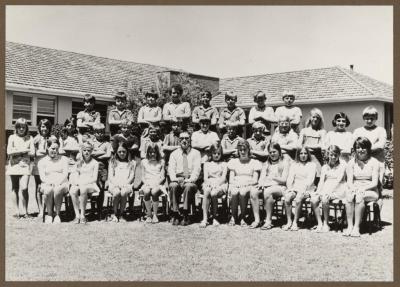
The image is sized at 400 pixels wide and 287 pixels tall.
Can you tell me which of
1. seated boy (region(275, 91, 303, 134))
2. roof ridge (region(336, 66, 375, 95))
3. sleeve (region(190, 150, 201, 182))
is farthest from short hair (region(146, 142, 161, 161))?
roof ridge (region(336, 66, 375, 95))

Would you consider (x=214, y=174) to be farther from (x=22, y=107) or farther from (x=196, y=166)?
(x=22, y=107)

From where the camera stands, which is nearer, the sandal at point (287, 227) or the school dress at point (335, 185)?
the school dress at point (335, 185)

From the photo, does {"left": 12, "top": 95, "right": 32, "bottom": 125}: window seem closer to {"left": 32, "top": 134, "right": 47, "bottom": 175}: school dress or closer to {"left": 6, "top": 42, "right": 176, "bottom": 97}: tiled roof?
{"left": 6, "top": 42, "right": 176, "bottom": 97}: tiled roof

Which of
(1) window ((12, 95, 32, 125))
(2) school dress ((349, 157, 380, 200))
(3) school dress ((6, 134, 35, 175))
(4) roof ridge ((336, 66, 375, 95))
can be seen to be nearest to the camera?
(2) school dress ((349, 157, 380, 200))

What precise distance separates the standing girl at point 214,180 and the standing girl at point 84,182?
1.90 metres

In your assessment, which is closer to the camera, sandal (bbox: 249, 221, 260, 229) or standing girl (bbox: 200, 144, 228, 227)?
sandal (bbox: 249, 221, 260, 229)

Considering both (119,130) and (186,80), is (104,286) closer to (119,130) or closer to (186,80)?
(119,130)

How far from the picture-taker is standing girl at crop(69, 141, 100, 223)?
7984 millimetres

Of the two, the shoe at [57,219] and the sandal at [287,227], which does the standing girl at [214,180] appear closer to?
the sandal at [287,227]

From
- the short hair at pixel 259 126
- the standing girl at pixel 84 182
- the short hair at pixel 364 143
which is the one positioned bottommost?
the standing girl at pixel 84 182

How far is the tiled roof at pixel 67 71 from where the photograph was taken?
60.1ft

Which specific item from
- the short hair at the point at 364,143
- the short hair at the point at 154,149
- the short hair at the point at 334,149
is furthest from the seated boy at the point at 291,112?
the short hair at the point at 154,149

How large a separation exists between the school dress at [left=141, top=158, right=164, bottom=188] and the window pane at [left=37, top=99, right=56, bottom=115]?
11420 millimetres

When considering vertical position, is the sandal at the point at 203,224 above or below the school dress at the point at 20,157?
below
